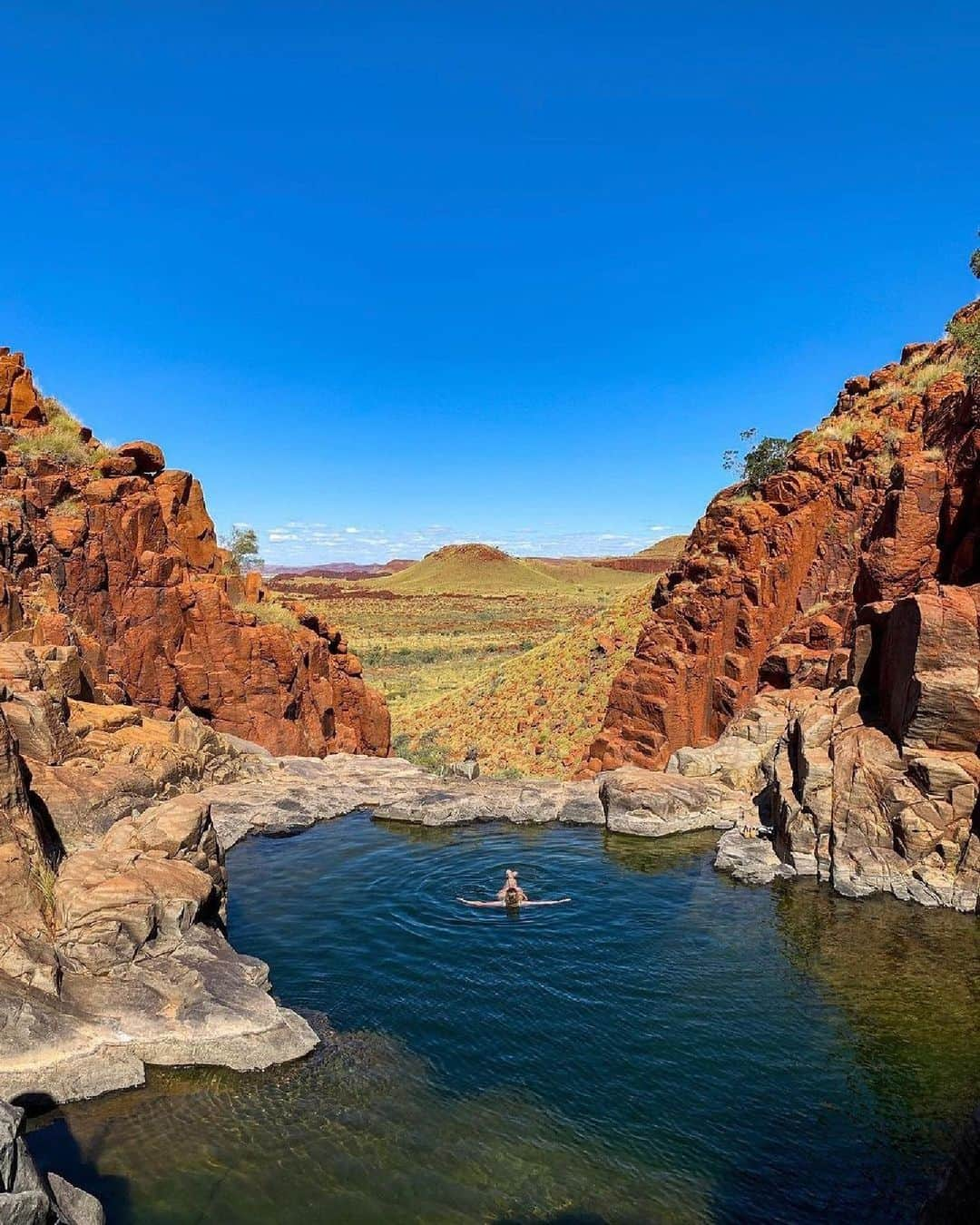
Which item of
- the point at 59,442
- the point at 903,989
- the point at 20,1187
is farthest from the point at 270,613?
the point at 20,1187

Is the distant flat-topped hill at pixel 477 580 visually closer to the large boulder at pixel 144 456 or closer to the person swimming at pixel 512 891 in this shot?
the large boulder at pixel 144 456

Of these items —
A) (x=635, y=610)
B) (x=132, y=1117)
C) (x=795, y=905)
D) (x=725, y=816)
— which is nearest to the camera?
(x=132, y=1117)

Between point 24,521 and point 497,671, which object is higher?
point 24,521

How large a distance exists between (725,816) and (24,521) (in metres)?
25.7

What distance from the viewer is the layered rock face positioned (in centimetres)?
1917

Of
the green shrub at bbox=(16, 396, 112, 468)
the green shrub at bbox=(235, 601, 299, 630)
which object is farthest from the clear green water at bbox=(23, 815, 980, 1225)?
the green shrub at bbox=(16, 396, 112, 468)

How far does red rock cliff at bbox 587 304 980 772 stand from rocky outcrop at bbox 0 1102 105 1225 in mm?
24427

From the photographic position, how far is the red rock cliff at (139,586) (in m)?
27.6

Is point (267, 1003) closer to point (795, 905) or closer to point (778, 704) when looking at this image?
point (795, 905)

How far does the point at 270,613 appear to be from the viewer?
35094 millimetres

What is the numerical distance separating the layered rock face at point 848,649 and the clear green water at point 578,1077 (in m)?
2.14

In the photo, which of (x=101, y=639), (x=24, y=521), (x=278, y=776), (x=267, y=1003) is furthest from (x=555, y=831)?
(x=24, y=521)

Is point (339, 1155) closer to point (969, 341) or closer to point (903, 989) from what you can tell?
point (903, 989)

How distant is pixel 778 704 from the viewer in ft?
93.9
